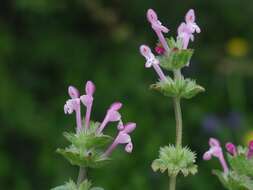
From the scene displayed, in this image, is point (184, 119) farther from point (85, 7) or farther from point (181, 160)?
point (181, 160)

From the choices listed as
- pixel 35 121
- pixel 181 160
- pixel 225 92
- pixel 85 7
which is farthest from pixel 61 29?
pixel 181 160

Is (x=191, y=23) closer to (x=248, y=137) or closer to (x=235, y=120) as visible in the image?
(x=248, y=137)

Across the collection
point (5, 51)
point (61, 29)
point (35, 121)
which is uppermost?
point (61, 29)

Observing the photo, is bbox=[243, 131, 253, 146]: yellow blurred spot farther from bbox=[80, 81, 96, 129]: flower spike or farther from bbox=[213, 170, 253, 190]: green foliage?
bbox=[80, 81, 96, 129]: flower spike

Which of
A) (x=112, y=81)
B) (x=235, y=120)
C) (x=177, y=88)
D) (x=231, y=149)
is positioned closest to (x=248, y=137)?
(x=235, y=120)

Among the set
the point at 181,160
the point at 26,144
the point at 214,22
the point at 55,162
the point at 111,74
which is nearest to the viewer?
the point at 181,160

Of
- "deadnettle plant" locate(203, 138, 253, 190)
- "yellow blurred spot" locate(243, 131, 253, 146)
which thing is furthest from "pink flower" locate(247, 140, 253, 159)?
"yellow blurred spot" locate(243, 131, 253, 146)
